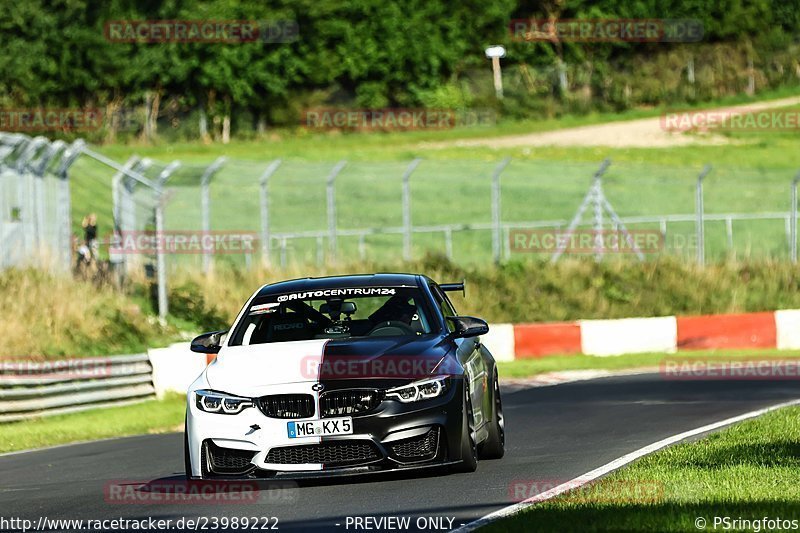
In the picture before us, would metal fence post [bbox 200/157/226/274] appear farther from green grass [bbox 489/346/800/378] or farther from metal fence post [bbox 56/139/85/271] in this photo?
green grass [bbox 489/346/800/378]

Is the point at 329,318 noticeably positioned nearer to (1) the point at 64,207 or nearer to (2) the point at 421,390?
(2) the point at 421,390

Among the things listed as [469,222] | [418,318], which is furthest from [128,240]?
[469,222]

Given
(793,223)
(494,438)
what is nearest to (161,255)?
(793,223)

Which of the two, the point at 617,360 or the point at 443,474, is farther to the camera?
the point at 617,360

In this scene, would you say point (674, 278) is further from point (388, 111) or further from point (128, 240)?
point (388, 111)

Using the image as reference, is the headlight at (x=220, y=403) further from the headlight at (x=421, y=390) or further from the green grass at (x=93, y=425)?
the green grass at (x=93, y=425)

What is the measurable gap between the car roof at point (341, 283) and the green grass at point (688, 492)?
222 cm

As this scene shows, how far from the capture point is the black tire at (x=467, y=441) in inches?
397

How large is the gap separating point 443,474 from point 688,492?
2114 mm

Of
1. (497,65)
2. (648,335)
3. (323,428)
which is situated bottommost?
(648,335)

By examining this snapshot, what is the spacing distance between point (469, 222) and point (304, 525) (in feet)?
118

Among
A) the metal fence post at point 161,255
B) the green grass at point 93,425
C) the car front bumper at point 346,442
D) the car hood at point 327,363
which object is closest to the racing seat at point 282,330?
the car hood at point 327,363

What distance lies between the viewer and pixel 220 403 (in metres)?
9.98

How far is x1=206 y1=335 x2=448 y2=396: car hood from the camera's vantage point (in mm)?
9922
